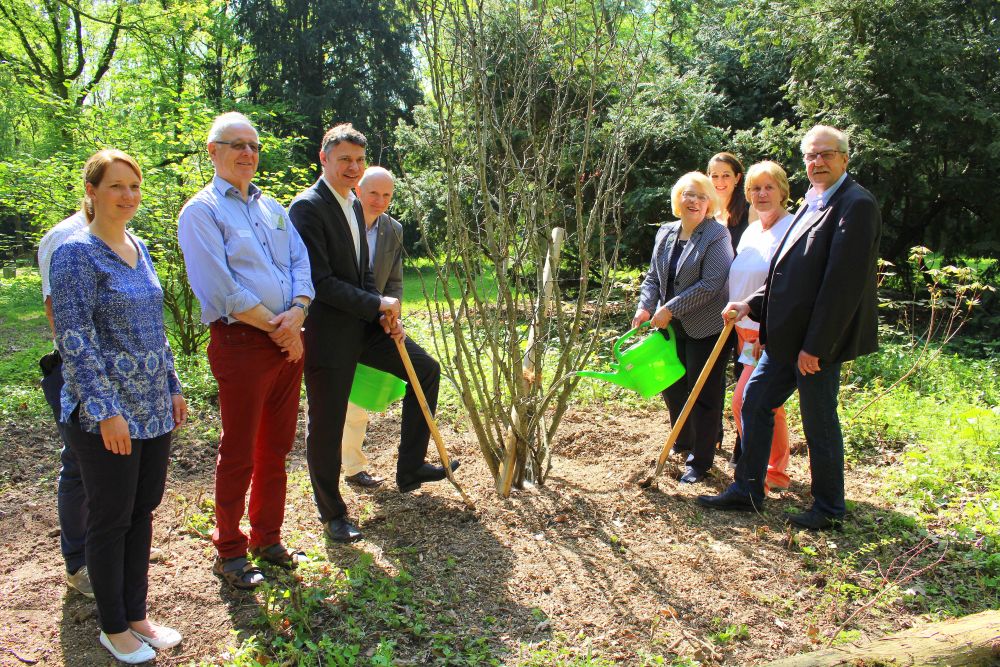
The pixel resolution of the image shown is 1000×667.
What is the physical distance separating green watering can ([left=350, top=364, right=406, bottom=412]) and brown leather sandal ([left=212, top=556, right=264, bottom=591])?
118 cm

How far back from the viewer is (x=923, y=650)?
2.53m

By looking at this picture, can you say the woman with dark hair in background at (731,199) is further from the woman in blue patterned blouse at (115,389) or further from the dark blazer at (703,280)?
the woman in blue patterned blouse at (115,389)

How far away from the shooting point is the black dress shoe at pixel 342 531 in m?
3.50

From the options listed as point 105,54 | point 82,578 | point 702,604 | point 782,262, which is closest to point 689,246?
point 782,262

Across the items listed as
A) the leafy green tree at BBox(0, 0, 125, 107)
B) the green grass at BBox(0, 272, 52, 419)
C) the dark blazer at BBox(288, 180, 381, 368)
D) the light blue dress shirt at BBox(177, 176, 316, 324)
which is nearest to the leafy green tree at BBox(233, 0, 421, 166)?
the leafy green tree at BBox(0, 0, 125, 107)

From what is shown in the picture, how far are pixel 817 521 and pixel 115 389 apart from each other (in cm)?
329

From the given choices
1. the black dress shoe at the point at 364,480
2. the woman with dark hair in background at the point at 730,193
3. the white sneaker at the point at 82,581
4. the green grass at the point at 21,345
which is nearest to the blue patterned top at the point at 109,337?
the white sneaker at the point at 82,581

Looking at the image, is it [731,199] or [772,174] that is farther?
[731,199]

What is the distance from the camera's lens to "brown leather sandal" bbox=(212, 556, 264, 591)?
3.04 metres

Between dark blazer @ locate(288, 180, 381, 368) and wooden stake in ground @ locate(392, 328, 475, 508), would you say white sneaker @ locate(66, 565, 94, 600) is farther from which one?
wooden stake in ground @ locate(392, 328, 475, 508)

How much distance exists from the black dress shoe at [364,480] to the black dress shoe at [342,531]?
0.65m

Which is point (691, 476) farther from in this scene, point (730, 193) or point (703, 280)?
point (730, 193)

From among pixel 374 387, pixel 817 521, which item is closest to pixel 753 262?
pixel 817 521

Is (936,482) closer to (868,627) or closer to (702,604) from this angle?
(868,627)
